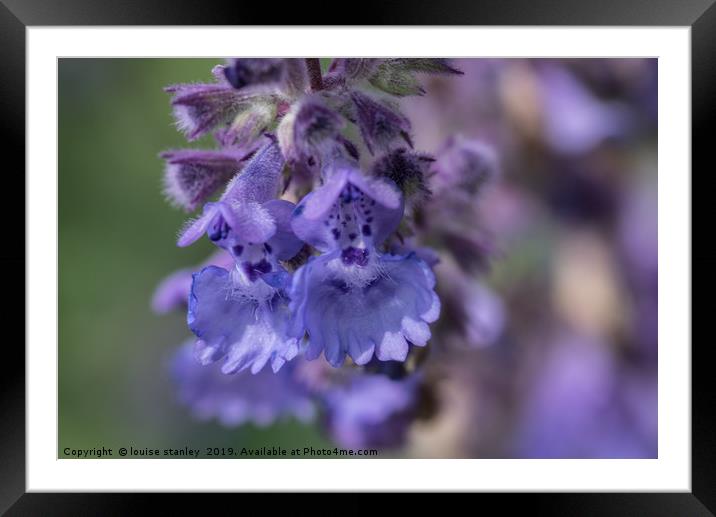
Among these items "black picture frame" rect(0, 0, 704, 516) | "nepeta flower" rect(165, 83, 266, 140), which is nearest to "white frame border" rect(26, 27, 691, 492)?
"black picture frame" rect(0, 0, 704, 516)

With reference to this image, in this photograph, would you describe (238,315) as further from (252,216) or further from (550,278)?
(550,278)

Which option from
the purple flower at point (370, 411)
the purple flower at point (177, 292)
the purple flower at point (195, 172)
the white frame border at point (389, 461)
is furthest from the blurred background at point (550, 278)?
the purple flower at point (195, 172)

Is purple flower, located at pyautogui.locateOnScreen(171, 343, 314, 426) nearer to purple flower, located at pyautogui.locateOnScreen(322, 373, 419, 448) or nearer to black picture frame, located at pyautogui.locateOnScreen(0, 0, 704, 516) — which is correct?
purple flower, located at pyautogui.locateOnScreen(322, 373, 419, 448)

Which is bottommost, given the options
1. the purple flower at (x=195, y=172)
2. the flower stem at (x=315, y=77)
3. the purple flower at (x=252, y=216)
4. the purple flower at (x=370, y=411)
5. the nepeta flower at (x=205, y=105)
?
the purple flower at (x=370, y=411)

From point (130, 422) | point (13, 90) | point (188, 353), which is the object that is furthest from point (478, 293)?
point (130, 422)

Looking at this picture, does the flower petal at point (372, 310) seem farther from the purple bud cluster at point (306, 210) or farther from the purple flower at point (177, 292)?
the purple flower at point (177, 292)

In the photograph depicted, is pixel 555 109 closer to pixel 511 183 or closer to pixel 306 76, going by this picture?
pixel 511 183
